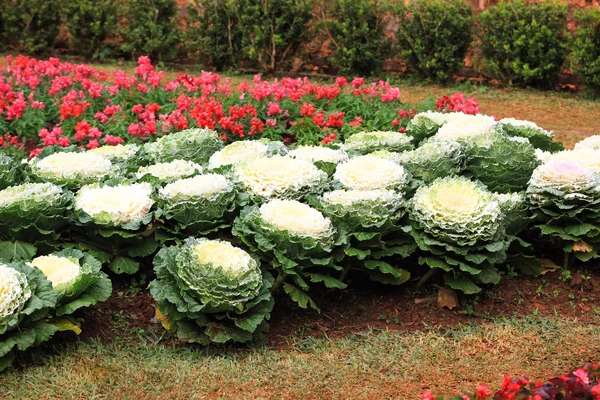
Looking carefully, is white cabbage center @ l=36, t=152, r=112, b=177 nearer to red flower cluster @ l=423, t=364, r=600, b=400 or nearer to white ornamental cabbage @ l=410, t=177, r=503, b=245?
white ornamental cabbage @ l=410, t=177, r=503, b=245

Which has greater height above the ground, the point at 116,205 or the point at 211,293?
the point at 116,205

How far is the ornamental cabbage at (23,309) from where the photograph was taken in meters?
3.30

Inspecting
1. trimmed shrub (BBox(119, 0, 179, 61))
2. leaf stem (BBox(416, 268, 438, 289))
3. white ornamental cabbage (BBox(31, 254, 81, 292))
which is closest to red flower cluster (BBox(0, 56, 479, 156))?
leaf stem (BBox(416, 268, 438, 289))

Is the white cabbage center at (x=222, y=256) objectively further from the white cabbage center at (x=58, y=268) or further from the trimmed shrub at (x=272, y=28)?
the trimmed shrub at (x=272, y=28)

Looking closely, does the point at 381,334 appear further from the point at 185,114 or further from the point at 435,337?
the point at 185,114

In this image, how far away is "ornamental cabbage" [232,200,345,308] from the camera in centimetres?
371

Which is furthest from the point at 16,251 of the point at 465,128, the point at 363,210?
the point at 465,128

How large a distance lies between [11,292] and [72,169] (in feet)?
4.22

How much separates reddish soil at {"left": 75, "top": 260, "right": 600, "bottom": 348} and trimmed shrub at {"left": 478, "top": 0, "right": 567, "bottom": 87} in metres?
5.86

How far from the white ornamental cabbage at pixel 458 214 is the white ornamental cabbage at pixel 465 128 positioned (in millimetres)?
979

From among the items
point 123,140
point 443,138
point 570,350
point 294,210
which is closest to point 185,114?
point 123,140

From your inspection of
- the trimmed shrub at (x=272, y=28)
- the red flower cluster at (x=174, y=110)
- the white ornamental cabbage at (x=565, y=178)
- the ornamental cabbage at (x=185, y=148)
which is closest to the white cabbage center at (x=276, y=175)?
the ornamental cabbage at (x=185, y=148)

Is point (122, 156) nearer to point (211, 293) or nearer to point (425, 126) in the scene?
point (211, 293)

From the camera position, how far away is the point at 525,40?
9617 mm
